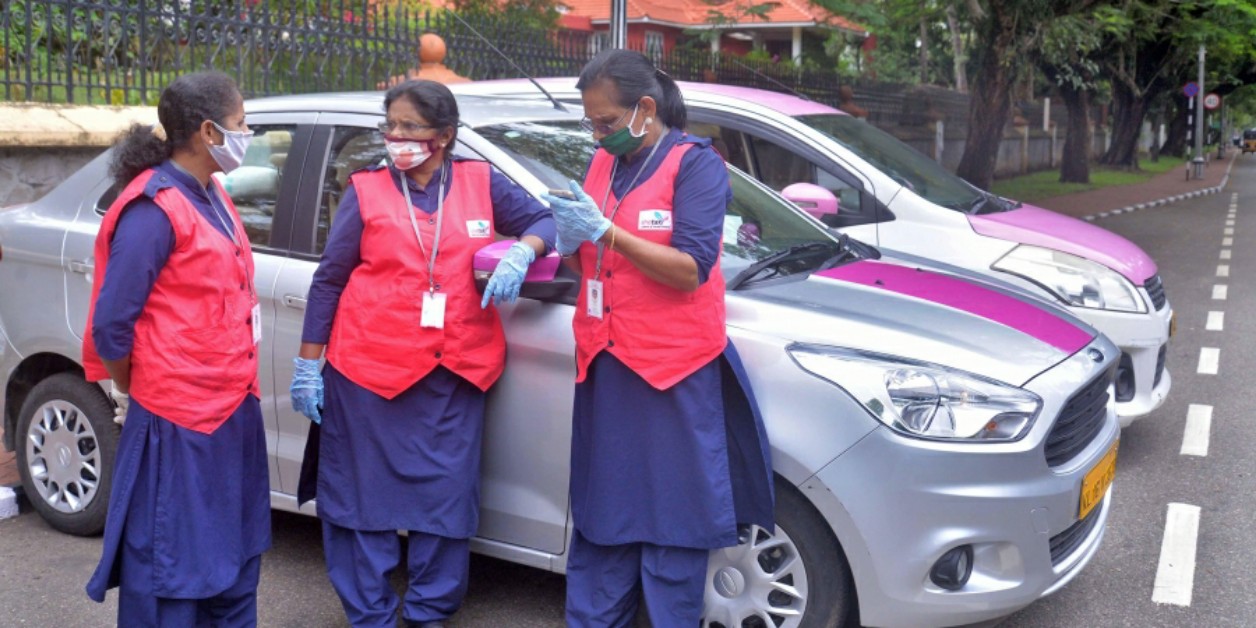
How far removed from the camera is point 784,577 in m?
3.75

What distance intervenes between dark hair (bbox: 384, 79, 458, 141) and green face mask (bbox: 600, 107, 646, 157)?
0.59 metres

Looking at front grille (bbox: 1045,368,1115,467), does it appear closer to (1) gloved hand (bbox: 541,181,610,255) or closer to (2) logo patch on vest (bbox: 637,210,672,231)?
(2) logo patch on vest (bbox: 637,210,672,231)

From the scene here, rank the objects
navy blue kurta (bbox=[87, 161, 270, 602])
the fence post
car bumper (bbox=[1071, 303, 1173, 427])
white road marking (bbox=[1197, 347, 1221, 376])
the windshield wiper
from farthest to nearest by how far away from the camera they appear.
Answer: the fence post → white road marking (bbox=[1197, 347, 1221, 376]) → car bumper (bbox=[1071, 303, 1173, 427]) → the windshield wiper → navy blue kurta (bbox=[87, 161, 270, 602])

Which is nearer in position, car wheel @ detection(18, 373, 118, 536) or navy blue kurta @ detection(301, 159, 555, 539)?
navy blue kurta @ detection(301, 159, 555, 539)

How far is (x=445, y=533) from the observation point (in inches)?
154

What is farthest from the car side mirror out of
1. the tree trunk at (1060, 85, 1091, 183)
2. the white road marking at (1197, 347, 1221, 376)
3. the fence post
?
the tree trunk at (1060, 85, 1091, 183)

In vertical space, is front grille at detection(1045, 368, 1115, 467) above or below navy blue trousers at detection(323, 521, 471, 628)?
above

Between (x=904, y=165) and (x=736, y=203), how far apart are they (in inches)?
101

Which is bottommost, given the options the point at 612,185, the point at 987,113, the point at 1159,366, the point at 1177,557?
the point at 1177,557

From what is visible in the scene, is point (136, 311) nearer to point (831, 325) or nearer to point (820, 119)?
point (831, 325)

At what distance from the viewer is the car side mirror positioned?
382cm

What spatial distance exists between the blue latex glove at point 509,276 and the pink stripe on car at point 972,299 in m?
1.12

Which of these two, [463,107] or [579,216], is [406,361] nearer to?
A: [579,216]

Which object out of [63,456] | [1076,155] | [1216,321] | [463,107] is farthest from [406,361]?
[1076,155]
